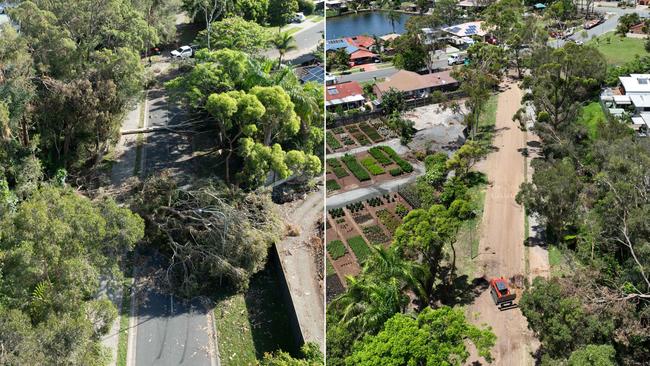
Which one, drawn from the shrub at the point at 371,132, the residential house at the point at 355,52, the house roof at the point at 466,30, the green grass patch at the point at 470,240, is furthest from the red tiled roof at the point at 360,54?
the green grass patch at the point at 470,240

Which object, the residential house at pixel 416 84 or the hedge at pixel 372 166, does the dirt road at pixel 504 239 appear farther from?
the hedge at pixel 372 166

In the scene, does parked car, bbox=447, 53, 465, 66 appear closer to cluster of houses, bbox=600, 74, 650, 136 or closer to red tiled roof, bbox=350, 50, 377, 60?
red tiled roof, bbox=350, 50, 377, 60

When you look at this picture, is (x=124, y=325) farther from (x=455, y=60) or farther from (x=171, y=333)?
(x=455, y=60)

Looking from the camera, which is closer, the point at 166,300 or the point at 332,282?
the point at 166,300

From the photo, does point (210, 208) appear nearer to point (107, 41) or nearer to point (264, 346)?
point (264, 346)

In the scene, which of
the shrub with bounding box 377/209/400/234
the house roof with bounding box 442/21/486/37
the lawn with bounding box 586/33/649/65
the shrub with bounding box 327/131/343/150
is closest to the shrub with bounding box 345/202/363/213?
the shrub with bounding box 377/209/400/234

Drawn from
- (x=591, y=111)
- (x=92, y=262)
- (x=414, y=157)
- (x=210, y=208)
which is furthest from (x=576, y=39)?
(x=92, y=262)

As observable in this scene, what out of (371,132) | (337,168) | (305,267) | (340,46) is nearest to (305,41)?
(340,46)
